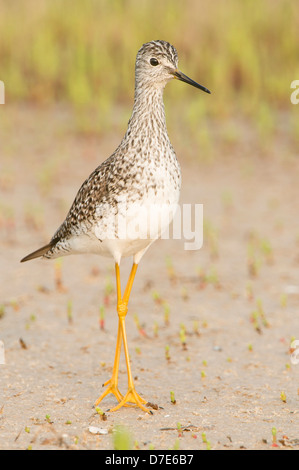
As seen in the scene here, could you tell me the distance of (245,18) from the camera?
13.3m

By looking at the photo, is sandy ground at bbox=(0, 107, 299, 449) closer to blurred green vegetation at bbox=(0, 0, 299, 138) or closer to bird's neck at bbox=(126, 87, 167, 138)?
blurred green vegetation at bbox=(0, 0, 299, 138)

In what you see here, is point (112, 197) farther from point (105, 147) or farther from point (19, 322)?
point (105, 147)

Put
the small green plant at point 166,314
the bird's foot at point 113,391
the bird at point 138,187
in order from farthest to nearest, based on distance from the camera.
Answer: the small green plant at point 166,314
the bird's foot at point 113,391
the bird at point 138,187

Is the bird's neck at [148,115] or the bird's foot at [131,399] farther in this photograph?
the bird's foot at [131,399]

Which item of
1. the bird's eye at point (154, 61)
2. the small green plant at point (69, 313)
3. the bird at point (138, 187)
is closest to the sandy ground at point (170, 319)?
the small green plant at point (69, 313)

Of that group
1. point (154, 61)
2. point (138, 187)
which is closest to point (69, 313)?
point (138, 187)

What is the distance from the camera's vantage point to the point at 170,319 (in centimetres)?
648

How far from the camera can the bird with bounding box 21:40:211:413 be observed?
460 cm

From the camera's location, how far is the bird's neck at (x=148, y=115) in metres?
4.75

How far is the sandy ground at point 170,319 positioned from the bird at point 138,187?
0.43 meters

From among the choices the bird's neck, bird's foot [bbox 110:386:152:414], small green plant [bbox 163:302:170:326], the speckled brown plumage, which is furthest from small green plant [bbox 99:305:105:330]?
the bird's neck

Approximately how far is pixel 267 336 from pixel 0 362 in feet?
6.99

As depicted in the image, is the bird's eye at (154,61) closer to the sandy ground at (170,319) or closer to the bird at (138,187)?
the bird at (138,187)

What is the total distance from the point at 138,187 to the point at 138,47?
28.0 feet
